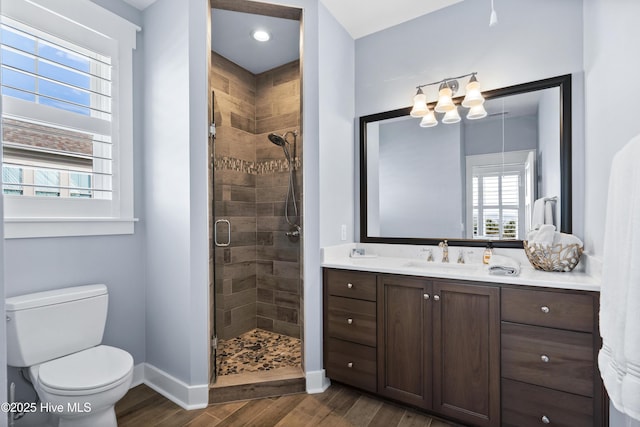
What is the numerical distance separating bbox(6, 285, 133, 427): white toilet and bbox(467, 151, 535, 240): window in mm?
2301

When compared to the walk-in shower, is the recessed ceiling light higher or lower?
higher

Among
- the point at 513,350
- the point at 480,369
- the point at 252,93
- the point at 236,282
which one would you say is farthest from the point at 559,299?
the point at 252,93

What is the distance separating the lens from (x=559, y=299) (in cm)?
155

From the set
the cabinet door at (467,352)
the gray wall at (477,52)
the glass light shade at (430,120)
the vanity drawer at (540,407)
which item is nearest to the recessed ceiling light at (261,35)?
the gray wall at (477,52)

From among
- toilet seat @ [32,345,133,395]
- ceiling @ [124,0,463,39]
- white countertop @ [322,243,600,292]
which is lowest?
toilet seat @ [32,345,133,395]

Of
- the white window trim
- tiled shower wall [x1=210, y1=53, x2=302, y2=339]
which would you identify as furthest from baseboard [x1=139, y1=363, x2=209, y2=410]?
the white window trim

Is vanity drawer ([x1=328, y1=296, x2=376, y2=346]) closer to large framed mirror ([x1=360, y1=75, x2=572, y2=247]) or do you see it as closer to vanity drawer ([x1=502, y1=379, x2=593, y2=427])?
large framed mirror ([x1=360, y1=75, x2=572, y2=247])

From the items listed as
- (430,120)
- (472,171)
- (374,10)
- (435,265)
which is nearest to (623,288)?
(435,265)

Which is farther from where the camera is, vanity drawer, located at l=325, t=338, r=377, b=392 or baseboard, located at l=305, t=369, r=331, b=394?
baseboard, located at l=305, t=369, r=331, b=394

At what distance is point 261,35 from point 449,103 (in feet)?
→ 5.13

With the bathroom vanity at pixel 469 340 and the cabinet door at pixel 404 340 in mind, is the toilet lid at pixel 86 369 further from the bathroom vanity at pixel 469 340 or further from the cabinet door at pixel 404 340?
the cabinet door at pixel 404 340

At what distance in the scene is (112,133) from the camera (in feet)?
7.13

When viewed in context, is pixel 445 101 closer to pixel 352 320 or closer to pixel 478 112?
pixel 478 112

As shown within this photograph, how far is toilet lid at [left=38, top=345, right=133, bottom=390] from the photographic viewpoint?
1.50 metres
